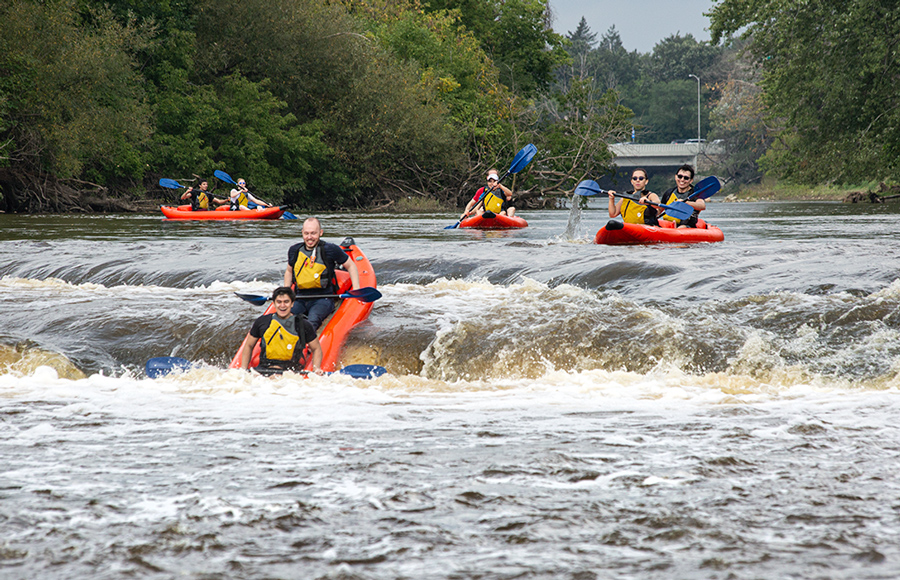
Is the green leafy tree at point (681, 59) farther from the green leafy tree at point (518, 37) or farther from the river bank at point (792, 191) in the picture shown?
the green leafy tree at point (518, 37)

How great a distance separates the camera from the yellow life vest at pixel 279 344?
19.2ft

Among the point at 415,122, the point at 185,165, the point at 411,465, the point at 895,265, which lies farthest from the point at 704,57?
the point at 411,465

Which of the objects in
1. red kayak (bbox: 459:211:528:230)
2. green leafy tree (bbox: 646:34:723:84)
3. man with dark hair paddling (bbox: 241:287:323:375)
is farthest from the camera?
green leafy tree (bbox: 646:34:723:84)

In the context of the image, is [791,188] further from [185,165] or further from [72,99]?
[72,99]

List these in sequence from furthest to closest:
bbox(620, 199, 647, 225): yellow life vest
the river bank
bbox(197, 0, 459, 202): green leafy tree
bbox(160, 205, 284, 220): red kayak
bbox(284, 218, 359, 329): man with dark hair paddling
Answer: the river bank
bbox(197, 0, 459, 202): green leafy tree
bbox(160, 205, 284, 220): red kayak
bbox(620, 199, 647, 225): yellow life vest
bbox(284, 218, 359, 329): man with dark hair paddling

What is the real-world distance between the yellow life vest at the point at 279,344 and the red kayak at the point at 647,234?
608 cm

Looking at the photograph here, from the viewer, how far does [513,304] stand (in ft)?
25.0

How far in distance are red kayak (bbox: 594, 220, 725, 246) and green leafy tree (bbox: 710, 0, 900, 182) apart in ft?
35.8

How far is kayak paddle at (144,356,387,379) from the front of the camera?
5750mm

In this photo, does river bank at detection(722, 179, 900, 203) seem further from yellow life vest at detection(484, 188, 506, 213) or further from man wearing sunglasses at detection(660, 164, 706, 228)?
man wearing sunglasses at detection(660, 164, 706, 228)

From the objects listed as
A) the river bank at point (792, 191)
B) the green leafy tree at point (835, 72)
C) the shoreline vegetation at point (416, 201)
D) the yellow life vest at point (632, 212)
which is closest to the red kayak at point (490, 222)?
the yellow life vest at point (632, 212)

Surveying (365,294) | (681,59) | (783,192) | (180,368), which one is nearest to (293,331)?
(180,368)

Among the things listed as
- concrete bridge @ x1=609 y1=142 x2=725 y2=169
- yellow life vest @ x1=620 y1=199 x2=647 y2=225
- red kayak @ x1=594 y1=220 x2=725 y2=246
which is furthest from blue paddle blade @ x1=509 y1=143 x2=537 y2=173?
concrete bridge @ x1=609 y1=142 x2=725 y2=169

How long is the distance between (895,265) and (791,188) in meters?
43.3
